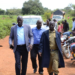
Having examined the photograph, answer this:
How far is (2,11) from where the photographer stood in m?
68.9

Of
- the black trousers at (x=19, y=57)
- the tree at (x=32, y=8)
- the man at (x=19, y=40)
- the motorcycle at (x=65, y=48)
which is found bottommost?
the motorcycle at (x=65, y=48)

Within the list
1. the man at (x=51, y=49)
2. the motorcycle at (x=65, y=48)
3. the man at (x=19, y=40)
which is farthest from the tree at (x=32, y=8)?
the man at (x=51, y=49)

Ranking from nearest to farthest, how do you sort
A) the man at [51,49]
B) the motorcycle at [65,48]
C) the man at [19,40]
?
the man at [51,49] → the man at [19,40] → the motorcycle at [65,48]

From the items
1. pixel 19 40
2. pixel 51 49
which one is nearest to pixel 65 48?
pixel 51 49

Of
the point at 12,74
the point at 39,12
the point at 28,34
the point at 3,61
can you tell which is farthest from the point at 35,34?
the point at 39,12

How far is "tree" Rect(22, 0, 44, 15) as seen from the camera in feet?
198

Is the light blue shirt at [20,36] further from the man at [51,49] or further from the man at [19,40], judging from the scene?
the man at [51,49]

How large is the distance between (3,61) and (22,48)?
10.4 feet

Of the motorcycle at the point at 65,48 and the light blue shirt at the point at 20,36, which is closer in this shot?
the light blue shirt at the point at 20,36

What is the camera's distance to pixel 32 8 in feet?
205

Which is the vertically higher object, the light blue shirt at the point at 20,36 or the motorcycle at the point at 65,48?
the light blue shirt at the point at 20,36

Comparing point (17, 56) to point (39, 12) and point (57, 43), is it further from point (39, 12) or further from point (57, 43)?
point (39, 12)

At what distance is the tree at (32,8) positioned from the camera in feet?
198

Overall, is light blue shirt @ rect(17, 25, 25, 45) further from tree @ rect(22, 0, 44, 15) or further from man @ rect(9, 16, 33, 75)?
tree @ rect(22, 0, 44, 15)
